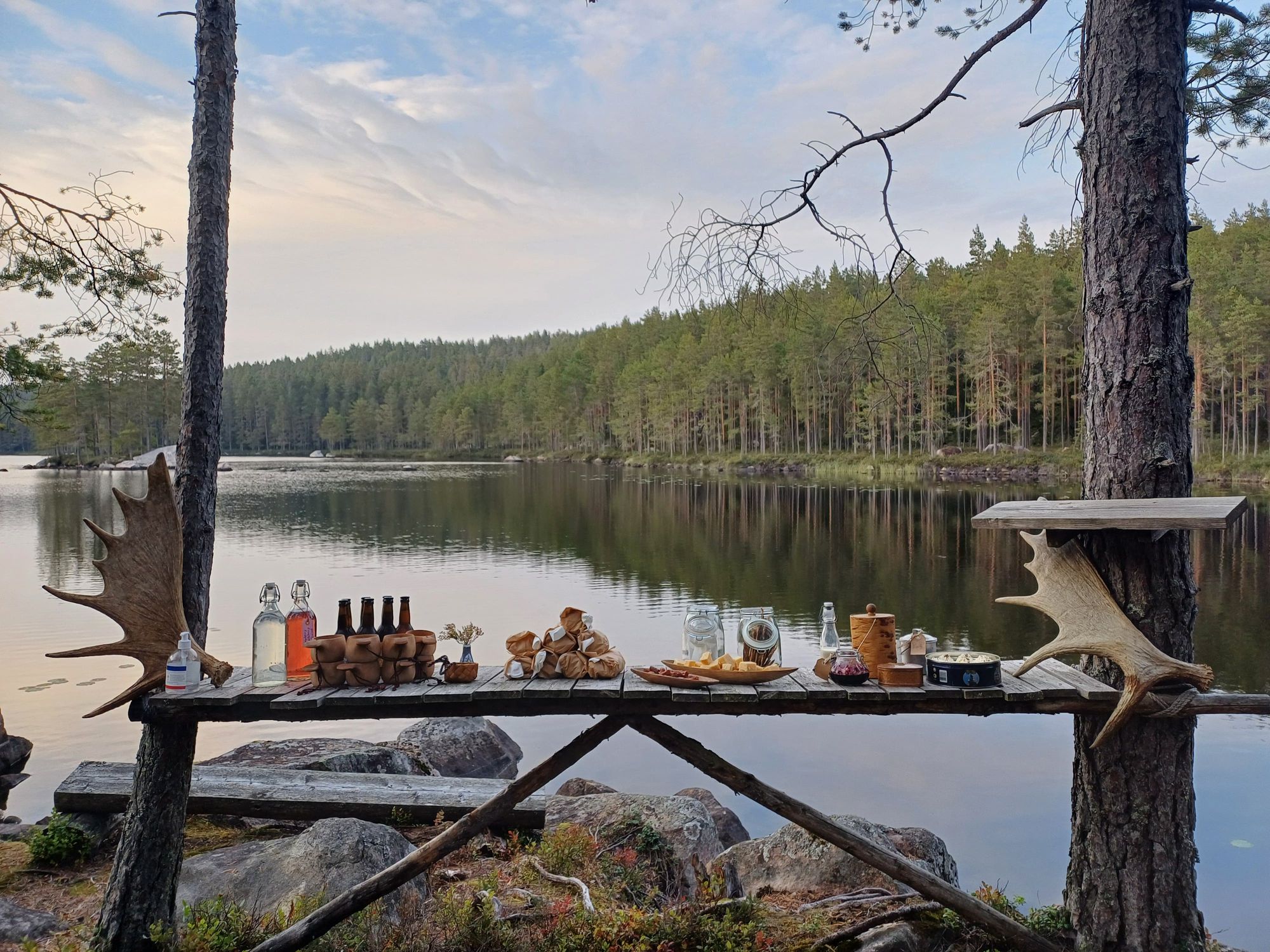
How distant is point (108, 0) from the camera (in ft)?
16.6

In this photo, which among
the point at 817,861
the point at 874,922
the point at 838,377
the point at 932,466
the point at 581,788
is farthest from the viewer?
the point at 932,466

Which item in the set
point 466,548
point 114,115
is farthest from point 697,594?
point 114,115

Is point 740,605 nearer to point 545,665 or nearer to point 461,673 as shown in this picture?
point 545,665

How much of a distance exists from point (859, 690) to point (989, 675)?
0.52 meters

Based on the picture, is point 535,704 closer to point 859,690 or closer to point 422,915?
point 859,690

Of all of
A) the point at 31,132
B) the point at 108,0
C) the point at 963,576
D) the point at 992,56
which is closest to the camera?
the point at 992,56

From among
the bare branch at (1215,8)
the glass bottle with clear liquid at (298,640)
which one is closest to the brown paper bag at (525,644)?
the glass bottle with clear liquid at (298,640)

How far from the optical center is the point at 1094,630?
336 centimetres

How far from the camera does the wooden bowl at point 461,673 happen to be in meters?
3.39

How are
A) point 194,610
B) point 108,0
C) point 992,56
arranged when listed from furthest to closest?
point 108,0 < point 992,56 < point 194,610

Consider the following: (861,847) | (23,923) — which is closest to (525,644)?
(861,847)

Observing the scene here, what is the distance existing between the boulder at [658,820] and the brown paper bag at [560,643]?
6.52 ft

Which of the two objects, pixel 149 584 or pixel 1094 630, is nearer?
pixel 1094 630

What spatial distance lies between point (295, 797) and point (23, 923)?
4.91 feet
